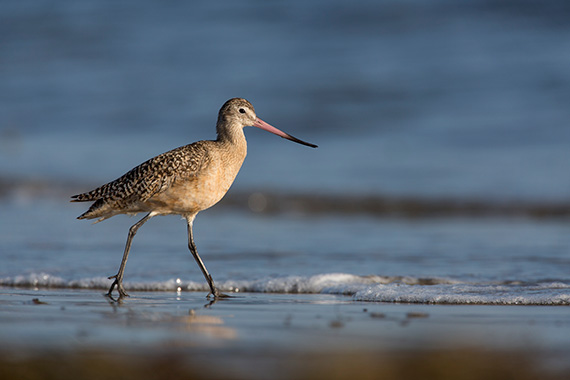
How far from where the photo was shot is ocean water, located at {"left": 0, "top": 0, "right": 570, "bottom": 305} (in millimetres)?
7039

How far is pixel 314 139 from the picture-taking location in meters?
15.9

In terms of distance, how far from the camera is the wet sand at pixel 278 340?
10.6 feet

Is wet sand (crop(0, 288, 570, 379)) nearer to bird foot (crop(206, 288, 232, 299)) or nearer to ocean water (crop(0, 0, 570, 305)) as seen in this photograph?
bird foot (crop(206, 288, 232, 299))

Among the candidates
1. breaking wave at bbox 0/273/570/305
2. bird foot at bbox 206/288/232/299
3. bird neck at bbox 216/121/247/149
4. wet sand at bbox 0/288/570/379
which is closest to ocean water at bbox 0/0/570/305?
breaking wave at bbox 0/273/570/305

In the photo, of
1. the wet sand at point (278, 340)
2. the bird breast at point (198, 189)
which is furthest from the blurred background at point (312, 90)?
the wet sand at point (278, 340)

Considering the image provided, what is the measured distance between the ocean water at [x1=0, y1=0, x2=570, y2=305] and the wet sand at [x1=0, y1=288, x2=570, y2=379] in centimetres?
76

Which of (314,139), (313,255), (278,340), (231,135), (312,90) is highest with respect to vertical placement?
(312,90)

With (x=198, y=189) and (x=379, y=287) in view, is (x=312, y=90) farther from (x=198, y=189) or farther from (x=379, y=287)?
(x=379, y=287)

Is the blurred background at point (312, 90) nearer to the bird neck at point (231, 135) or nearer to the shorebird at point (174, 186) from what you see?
the bird neck at point (231, 135)

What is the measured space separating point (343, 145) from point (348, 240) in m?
6.88

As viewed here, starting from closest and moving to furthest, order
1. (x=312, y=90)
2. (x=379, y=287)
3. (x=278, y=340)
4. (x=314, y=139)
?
(x=278, y=340) < (x=379, y=287) < (x=314, y=139) < (x=312, y=90)

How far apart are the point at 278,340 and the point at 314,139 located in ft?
40.2

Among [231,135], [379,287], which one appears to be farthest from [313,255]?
[379,287]

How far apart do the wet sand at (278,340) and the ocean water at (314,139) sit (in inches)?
29.9
